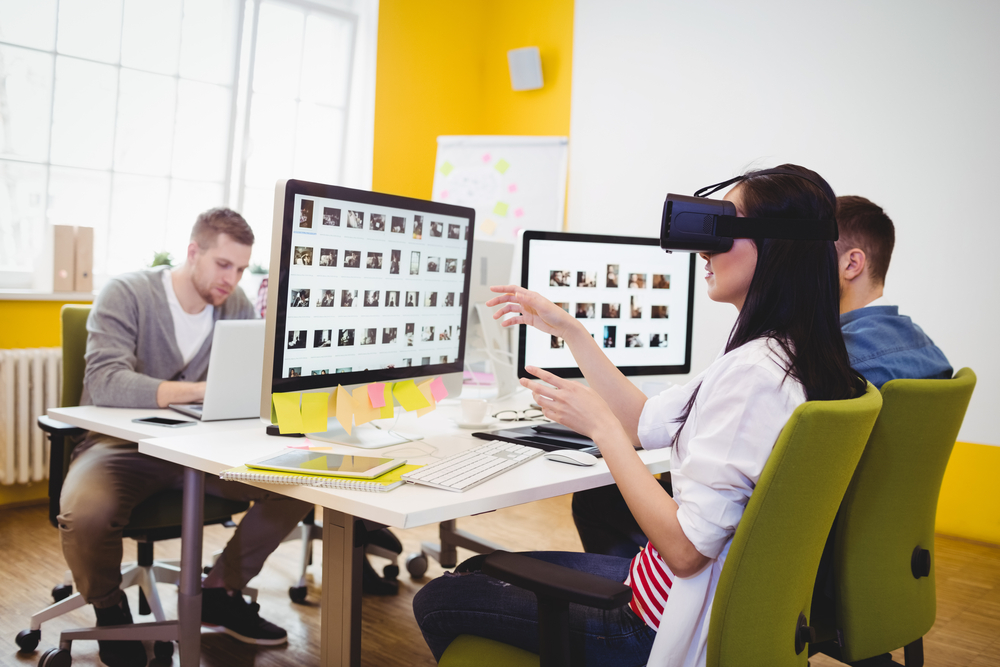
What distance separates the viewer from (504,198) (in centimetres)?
448

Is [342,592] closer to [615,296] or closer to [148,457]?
[148,457]

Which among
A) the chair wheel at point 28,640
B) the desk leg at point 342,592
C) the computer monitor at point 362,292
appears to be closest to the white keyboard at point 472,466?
the desk leg at point 342,592

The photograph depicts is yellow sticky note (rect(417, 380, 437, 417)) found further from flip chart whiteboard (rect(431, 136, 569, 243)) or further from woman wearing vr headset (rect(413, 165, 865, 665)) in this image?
flip chart whiteboard (rect(431, 136, 569, 243))

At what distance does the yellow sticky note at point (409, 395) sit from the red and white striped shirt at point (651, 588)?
2.40 ft

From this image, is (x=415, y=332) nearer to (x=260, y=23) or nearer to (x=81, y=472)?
(x=81, y=472)

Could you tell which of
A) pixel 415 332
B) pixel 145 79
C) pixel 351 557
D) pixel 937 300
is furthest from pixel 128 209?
pixel 937 300

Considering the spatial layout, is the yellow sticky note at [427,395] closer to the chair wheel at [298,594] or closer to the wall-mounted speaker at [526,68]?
the chair wheel at [298,594]

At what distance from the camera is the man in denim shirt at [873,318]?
1.42 metres

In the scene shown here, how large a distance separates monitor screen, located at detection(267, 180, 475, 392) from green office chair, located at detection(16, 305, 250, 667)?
0.72 m

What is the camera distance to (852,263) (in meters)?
1.68

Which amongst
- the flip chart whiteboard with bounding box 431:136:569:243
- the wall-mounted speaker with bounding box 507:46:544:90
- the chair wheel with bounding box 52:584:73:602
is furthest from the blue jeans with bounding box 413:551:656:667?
the wall-mounted speaker with bounding box 507:46:544:90

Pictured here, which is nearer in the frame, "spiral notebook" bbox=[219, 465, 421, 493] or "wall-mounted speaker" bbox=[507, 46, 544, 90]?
"spiral notebook" bbox=[219, 465, 421, 493]

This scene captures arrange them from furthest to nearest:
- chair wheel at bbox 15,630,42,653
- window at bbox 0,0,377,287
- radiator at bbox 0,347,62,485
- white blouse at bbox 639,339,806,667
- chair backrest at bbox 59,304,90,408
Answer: window at bbox 0,0,377,287, radiator at bbox 0,347,62,485, chair backrest at bbox 59,304,90,408, chair wheel at bbox 15,630,42,653, white blouse at bbox 639,339,806,667

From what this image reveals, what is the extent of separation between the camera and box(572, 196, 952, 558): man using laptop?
4.66 ft
